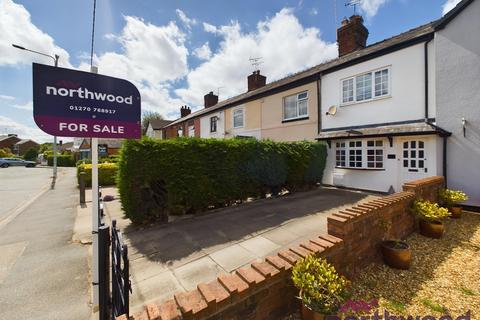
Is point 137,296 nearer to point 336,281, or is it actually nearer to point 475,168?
point 336,281

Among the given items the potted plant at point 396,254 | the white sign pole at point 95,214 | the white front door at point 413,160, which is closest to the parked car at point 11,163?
the white sign pole at point 95,214

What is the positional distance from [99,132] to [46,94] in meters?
0.64

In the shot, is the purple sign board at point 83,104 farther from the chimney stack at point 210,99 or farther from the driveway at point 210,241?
the chimney stack at point 210,99

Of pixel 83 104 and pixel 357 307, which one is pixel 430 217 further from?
pixel 83 104

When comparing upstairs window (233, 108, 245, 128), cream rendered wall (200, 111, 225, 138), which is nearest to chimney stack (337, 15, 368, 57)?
upstairs window (233, 108, 245, 128)

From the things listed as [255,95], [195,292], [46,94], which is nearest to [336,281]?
[195,292]

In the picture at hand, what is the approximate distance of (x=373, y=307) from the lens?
2871 mm

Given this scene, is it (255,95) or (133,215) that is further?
(255,95)

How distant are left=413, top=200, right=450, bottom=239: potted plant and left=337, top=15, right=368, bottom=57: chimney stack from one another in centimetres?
1047

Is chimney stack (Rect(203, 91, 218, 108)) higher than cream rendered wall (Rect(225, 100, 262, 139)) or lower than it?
higher

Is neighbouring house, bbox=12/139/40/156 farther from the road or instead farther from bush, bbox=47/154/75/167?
the road

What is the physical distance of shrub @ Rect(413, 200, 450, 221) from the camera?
4970 millimetres

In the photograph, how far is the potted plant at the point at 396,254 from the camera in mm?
3766

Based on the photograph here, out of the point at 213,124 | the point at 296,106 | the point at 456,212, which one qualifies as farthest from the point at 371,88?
the point at 213,124
